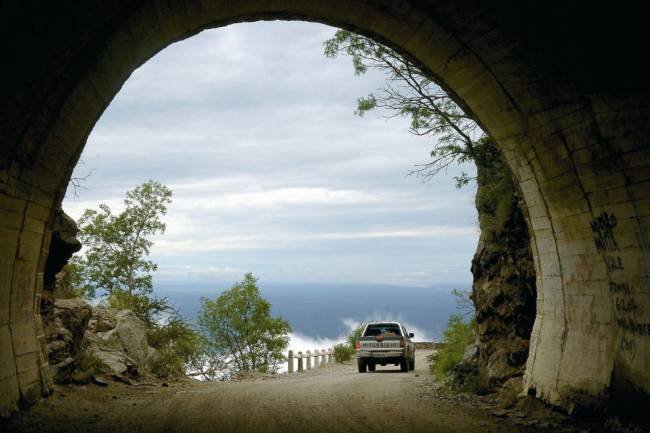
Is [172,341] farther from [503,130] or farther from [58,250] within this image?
[503,130]

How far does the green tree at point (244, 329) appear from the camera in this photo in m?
41.4

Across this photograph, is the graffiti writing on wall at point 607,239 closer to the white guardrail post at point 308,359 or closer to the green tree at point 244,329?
the white guardrail post at point 308,359

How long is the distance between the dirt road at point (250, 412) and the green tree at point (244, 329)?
94.8 feet

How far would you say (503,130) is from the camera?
9539mm

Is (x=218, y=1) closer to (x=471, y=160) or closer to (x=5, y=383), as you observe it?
(x=5, y=383)

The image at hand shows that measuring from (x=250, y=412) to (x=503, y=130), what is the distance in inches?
266

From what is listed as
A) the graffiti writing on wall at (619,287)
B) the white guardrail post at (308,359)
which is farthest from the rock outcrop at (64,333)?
the white guardrail post at (308,359)

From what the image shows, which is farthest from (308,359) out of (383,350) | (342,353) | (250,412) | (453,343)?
(250,412)

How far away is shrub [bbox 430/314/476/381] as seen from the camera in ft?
53.2

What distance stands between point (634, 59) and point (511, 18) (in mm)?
1756

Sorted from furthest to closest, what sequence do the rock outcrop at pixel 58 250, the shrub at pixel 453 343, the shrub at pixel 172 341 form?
the shrub at pixel 172 341
the shrub at pixel 453 343
the rock outcrop at pixel 58 250

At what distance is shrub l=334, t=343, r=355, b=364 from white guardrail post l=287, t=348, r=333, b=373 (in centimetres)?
42

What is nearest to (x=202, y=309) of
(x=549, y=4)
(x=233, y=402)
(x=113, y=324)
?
(x=113, y=324)

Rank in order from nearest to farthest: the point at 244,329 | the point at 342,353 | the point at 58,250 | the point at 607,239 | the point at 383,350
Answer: the point at 607,239, the point at 58,250, the point at 383,350, the point at 342,353, the point at 244,329
